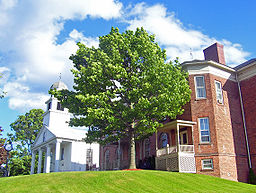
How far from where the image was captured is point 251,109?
75.1 feet

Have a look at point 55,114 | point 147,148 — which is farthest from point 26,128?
point 147,148

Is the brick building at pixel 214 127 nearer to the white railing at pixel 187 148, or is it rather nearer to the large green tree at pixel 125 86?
the white railing at pixel 187 148

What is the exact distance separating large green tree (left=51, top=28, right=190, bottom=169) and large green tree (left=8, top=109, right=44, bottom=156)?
98.7ft

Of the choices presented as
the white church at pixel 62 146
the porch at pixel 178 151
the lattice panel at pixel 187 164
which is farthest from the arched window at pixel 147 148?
the white church at pixel 62 146

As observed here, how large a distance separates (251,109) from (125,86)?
1129 centimetres

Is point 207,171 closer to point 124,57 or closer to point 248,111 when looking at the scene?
point 248,111

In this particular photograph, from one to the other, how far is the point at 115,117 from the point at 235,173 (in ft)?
34.3

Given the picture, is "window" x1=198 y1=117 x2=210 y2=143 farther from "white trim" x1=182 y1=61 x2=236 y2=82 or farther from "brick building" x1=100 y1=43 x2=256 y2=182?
"white trim" x1=182 y1=61 x2=236 y2=82

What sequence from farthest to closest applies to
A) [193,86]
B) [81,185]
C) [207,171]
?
[193,86] < [207,171] < [81,185]

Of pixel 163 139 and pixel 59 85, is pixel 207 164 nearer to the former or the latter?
pixel 163 139

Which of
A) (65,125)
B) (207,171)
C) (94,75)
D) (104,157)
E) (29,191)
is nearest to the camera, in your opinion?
(29,191)

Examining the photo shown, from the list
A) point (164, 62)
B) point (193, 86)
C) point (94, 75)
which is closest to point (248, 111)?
point (193, 86)

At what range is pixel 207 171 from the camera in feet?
67.4

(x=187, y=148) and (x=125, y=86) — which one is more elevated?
(x=125, y=86)
